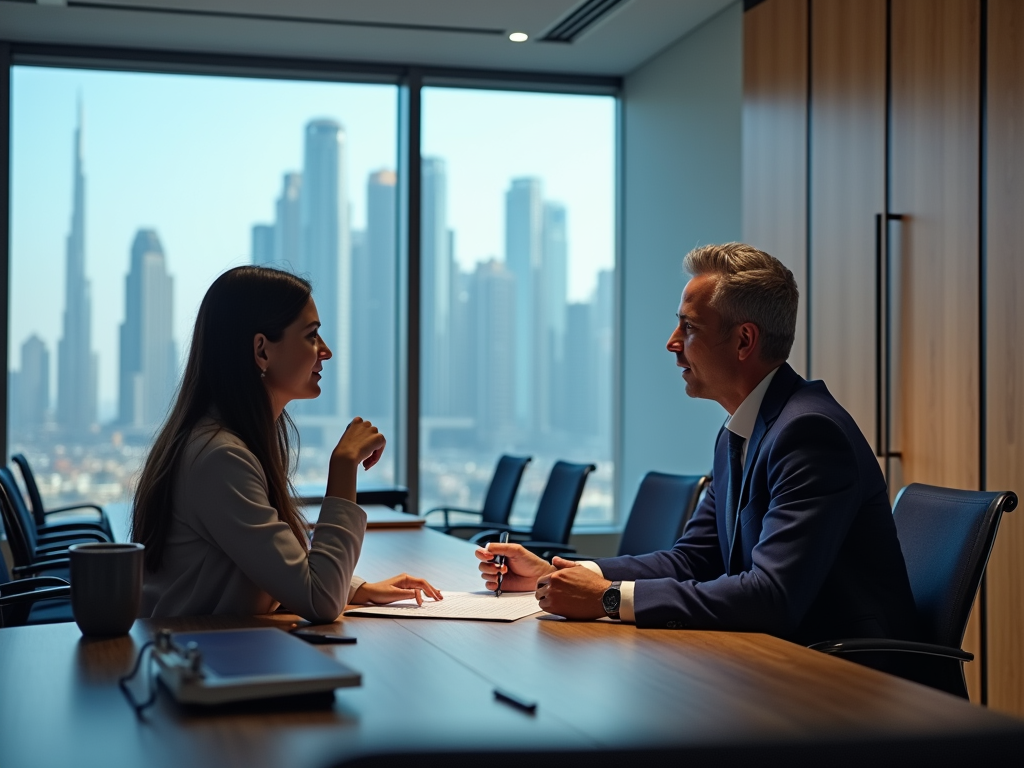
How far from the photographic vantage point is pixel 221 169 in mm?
6793

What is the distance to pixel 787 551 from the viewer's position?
2.00 meters

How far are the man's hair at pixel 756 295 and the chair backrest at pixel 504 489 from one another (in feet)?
9.71

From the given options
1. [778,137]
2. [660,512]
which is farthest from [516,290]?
[660,512]

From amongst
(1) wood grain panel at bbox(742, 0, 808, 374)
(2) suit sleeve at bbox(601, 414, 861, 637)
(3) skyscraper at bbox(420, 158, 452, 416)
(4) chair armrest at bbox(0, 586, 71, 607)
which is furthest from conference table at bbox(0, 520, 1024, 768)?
(3) skyscraper at bbox(420, 158, 452, 416)

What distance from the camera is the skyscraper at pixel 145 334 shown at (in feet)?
22.0

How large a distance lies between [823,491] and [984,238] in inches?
86.0

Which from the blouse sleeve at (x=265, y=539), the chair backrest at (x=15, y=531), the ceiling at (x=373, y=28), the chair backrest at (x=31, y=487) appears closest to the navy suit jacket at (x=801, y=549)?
the blouse sleeve at (x=265, y=539)

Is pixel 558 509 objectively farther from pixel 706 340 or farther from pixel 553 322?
pixel 553 322

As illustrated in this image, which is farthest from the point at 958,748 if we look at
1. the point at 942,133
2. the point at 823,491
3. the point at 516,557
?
the point at 942,133

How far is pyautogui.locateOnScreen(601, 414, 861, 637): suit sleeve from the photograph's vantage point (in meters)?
1.94

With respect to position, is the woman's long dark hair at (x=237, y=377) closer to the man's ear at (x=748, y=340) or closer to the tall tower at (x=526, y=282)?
the man's ear at (x=748, y=340)

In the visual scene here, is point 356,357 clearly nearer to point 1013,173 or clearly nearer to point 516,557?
point 1013,173

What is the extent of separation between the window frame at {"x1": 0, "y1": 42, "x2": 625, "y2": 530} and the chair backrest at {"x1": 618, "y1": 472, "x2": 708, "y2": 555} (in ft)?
11.4

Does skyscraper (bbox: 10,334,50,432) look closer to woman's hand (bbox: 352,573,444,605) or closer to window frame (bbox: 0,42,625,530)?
window frame (bbox: 0,42,625,530)
